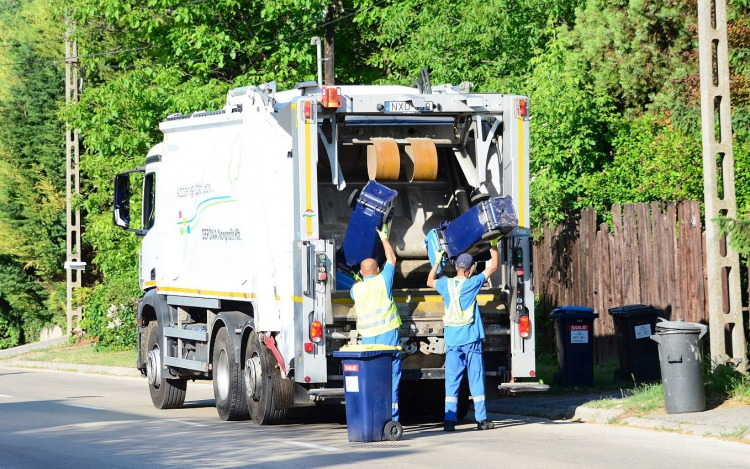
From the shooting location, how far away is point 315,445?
1133 centimetres

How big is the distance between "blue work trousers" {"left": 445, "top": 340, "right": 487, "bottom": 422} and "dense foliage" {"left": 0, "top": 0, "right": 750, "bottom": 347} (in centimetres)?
297

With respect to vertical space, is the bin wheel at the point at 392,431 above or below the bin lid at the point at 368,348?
below

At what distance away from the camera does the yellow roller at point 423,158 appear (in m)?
12.5

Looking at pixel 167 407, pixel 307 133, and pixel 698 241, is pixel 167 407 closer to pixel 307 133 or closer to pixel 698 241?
pixel 307 133

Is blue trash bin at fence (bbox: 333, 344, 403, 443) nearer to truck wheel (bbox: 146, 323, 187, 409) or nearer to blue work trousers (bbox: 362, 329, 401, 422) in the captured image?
blue work trousers (bbox: 362, 329, 401, 422)

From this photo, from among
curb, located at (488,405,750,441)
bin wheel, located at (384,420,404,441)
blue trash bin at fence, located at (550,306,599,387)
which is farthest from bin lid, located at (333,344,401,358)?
blue trash bin at fence, located at (550,306,599,387)

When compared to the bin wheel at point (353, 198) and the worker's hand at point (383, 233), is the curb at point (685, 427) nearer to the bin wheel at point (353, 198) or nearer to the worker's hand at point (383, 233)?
the worker's hand at point (383, 233)

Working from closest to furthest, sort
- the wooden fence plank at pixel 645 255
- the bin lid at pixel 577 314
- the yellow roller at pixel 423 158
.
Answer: the yellow roller at pixel 423 158 < the bin lid at pixel 577 314 < the wooden fence plank at pixel 645 255

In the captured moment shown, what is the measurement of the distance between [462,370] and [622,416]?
1695 millimetres

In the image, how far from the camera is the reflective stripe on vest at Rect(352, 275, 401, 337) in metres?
11.6

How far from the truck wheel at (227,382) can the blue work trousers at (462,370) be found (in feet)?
8.17

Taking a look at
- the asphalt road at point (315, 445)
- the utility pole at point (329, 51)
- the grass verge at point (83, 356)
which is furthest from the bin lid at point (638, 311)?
the grass verge at point (83, 356)

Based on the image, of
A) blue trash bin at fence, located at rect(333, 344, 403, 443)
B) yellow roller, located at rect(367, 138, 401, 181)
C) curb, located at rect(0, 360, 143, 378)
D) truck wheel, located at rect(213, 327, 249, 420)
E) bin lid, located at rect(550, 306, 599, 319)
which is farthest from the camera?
curb, located at rect(0, 360, 143, 378)

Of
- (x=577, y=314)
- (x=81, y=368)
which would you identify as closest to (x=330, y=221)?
(x=577, y=314)
